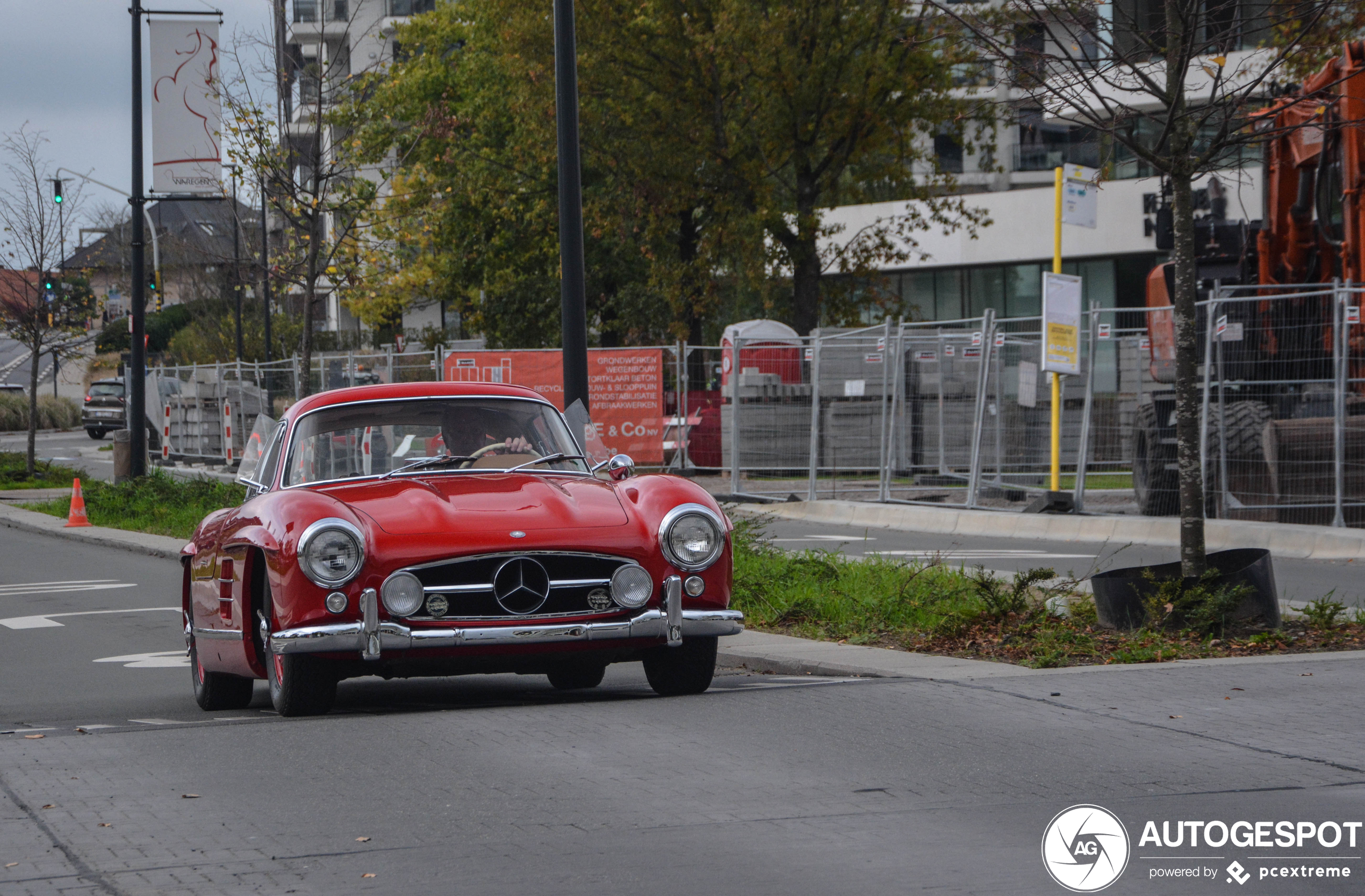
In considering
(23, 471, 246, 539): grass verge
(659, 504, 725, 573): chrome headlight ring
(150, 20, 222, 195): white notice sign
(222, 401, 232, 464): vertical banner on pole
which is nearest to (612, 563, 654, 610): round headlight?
(659, 504, 725, 573): chrome headlight ring

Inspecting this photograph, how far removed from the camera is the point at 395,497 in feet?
24.4

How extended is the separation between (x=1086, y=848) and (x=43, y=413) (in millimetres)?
72172

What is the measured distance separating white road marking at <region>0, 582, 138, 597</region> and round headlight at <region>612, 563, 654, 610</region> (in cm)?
1014

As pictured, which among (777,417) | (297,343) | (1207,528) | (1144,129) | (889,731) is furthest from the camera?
(297,343)

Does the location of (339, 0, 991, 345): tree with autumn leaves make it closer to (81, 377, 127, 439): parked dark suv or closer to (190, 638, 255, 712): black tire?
(190, 638, 255, 712): black tire

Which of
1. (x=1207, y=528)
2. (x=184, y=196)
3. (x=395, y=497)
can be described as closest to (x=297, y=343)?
(x=184, y=196)

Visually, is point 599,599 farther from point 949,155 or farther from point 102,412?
point 102,412

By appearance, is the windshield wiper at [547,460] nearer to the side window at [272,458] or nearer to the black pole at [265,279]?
the side window at [272,458]

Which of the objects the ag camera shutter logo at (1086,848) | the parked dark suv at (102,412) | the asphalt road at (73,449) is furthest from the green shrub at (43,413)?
the ag camera shutter logo at (1086,848)

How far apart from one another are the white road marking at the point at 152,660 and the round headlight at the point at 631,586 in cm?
445

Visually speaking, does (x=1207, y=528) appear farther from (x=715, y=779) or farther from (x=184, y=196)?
(x=184, y=196)

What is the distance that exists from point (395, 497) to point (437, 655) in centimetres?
80

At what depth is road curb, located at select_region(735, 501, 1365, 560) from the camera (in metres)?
15.7

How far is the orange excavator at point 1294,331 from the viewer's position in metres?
16.5
